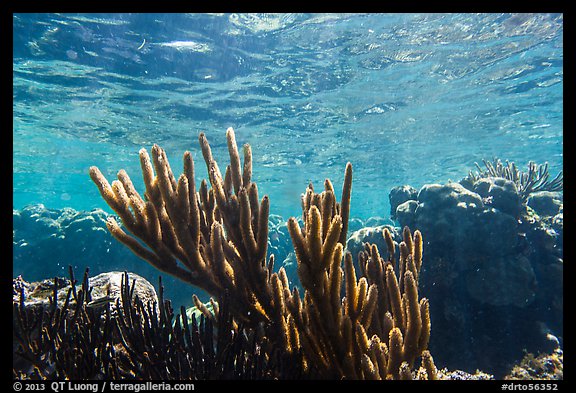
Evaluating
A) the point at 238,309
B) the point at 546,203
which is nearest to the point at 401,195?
the point at 546,203

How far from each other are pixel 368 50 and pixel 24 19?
444 inches

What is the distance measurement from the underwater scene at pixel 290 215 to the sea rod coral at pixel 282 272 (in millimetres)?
19

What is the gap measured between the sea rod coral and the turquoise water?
8.86 m

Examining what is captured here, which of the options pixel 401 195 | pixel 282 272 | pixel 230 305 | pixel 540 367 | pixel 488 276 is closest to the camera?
pixel 230 305

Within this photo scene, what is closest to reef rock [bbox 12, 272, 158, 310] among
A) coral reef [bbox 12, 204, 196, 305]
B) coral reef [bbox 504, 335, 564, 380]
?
coral reef [bbox 504, 335, 564, 380]

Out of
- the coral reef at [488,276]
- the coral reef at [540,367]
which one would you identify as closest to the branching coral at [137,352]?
the coral reef at [540,367]

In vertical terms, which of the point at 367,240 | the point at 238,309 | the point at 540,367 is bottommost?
the point at 540,367

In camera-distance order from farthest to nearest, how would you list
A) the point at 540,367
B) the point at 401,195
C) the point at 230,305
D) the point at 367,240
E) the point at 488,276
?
the point at 401,195, the point at 367,240, the point at 488,276, the point at 540,367, the point at 230,305

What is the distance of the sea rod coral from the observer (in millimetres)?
2631

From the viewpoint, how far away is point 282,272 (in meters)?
3.52

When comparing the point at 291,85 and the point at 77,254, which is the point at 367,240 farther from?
the point at 77,254

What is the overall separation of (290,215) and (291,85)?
6191 mm

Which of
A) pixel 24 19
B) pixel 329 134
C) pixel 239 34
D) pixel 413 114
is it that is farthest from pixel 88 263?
pixel 413 114

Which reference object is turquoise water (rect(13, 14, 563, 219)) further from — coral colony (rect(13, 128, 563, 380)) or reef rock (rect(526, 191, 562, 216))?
coral colony (rect(13, 128, 563, 380))
